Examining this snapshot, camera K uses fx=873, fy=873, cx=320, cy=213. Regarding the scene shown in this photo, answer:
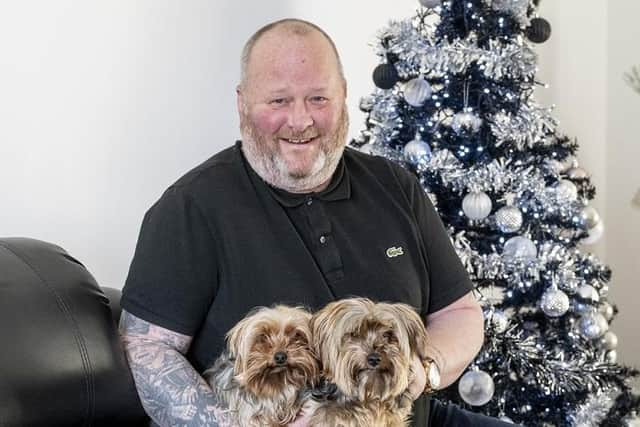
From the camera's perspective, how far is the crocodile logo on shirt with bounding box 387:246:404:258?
6.38 feet

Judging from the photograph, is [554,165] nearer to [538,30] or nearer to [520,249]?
[520,249]

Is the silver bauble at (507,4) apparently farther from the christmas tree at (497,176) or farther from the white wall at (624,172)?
the white wall at (624,172)

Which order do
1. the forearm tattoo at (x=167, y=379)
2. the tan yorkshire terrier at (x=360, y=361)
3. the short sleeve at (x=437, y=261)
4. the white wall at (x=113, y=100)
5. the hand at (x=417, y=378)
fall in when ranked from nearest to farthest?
the tan yorkshire terrier at (x=360, y=361) → the hand at (x=417, y=378) → the forearm tattoo at (x=167, y=379) → the short sleeve at (x=437, y=261) → the white wall at (x=113, y=100)

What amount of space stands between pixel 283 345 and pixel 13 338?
568mm

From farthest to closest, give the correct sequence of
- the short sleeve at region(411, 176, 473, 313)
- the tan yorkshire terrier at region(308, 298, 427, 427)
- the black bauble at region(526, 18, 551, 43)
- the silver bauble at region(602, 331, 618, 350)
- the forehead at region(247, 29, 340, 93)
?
the silver bauble at region(602, 331, 618, 350), the black bauble at region(526, 18, 551, 43), the short sleeve at region(411, 176, 473, 313), the forehead at region(247, 29, 340, 93), the tan yorkshire terrier at region(308, 298, 427, 427)

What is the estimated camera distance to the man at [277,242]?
178 centimetres

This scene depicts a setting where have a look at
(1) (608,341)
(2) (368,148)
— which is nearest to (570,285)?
(1) (608,341)

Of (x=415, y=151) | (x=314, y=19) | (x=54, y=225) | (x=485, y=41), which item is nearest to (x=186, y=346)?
(x=54, y=225)

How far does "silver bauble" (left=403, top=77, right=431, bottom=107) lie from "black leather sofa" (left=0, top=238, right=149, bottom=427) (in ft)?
4.86

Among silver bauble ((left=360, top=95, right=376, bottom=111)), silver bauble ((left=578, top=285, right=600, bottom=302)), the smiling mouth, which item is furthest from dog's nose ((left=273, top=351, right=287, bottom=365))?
silver bauble ((left=578, top=285, right=600, bottom=302))

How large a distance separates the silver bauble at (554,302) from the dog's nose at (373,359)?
1.88 m

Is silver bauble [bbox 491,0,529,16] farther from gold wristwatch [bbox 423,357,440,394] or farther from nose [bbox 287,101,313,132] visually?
gold wristwatch [bbox 423,357,440,394]

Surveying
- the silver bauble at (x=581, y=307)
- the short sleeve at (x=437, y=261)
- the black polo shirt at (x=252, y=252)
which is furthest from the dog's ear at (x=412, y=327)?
the silver bauble at (x=581, y=307)

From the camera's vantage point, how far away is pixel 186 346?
182cm
